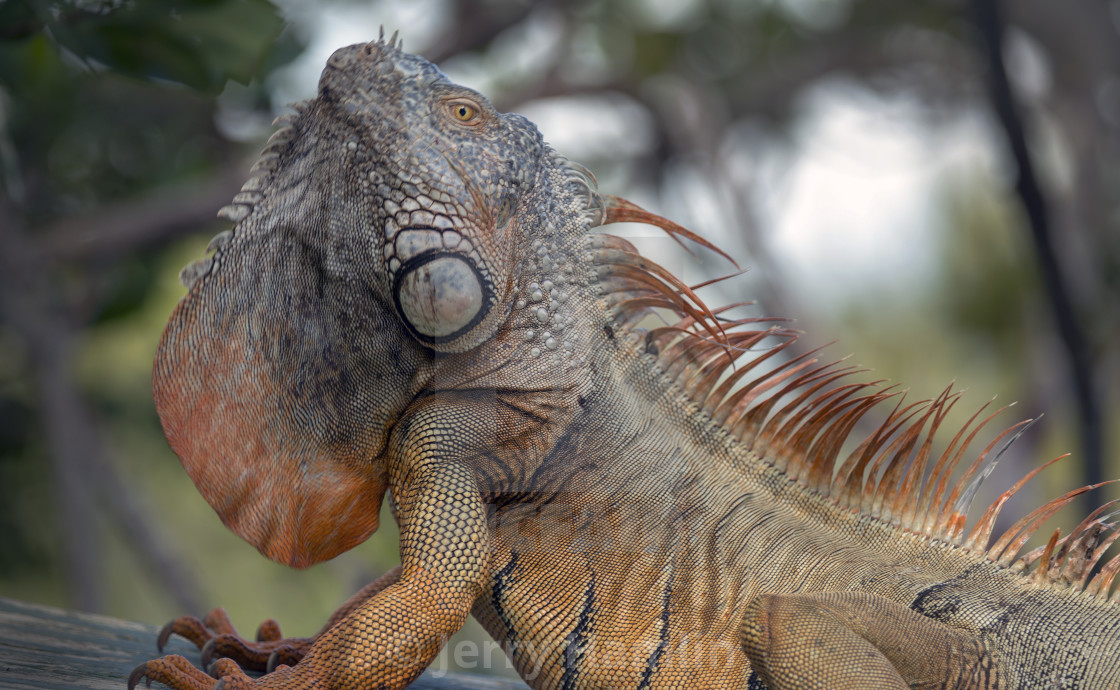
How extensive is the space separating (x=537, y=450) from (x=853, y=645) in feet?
3.25

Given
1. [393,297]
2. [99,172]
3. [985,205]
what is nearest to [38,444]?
[99,172]

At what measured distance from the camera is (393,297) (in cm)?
253

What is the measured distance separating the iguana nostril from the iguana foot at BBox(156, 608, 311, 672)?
1.21 m

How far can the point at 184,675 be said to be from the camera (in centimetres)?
234

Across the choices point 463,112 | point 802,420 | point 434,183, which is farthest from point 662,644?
point 463,112

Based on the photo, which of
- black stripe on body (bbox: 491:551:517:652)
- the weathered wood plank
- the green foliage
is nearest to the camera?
black stripe on body (bbox: 491:551:517:652)

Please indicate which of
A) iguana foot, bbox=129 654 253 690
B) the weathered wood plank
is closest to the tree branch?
the weathered wood plank

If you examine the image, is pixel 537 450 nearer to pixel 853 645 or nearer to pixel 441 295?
pixel 441 295

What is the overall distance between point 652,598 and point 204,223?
19.4 ft

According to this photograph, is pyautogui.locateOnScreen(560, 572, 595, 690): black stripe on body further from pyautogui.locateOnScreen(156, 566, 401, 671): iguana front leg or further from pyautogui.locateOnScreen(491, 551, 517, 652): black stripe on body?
pyautogui.locateOnScreen(156, 566, 401, 671): iguana front leg

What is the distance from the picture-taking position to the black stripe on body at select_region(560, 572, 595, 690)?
2439 mm

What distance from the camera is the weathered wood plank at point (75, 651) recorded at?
260cm

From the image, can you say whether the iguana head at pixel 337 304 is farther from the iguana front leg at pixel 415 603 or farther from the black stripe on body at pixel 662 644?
the black stripe on body at pixel 662 644

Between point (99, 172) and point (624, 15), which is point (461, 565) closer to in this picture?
point (99, 172)
